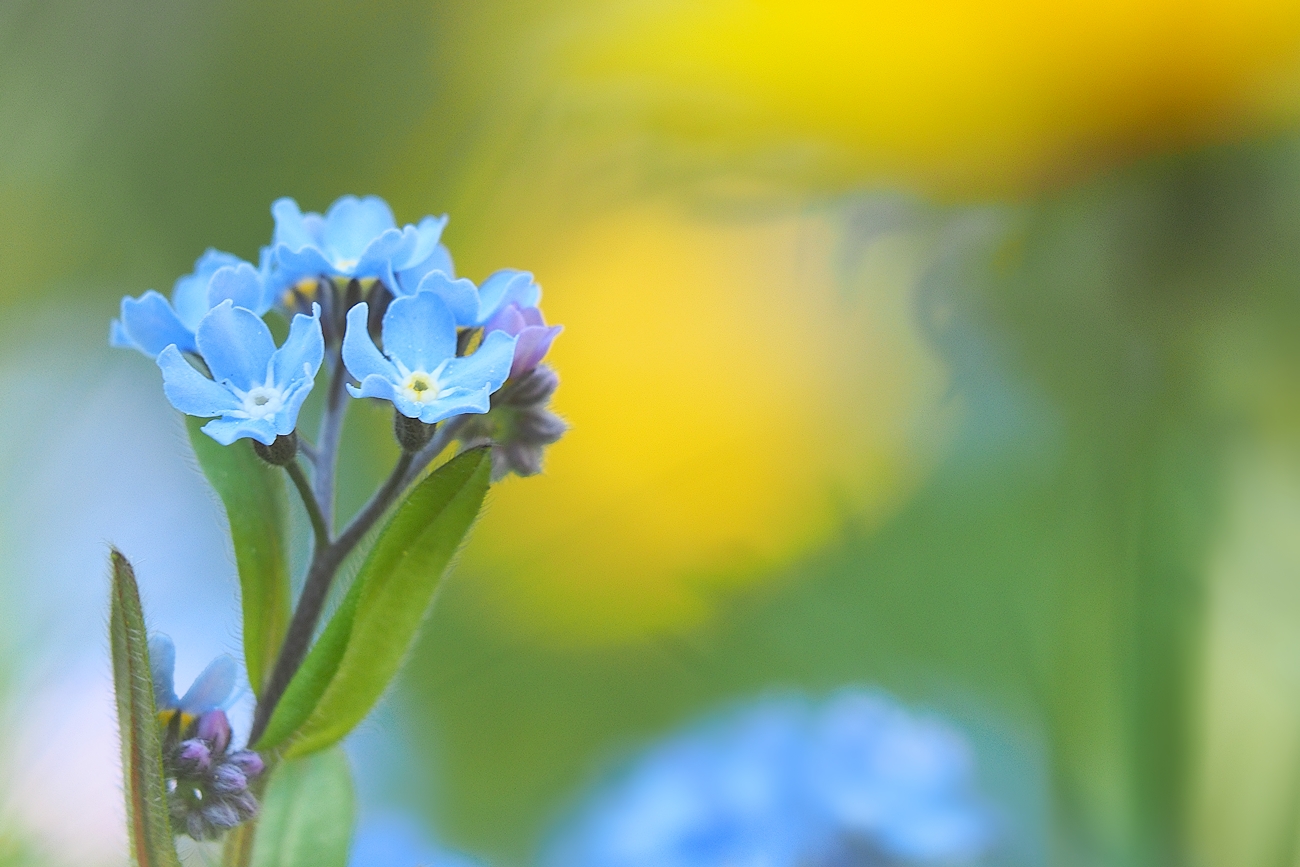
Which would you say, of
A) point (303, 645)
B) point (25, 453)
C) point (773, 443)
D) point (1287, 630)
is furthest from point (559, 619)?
point (303, 645)

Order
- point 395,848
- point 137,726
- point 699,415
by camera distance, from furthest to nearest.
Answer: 1. point 699,415
2. point 395,848
3. point 137,726

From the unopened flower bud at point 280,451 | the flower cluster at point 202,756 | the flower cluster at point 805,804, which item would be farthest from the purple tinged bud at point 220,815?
the flower cluster at point 805,804

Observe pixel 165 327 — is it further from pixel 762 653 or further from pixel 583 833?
pixel 762 653

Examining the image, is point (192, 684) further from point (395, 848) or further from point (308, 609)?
point (395, 848)

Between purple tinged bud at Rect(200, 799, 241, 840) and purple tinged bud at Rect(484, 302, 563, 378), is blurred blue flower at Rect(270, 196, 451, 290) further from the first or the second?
purple tinged bud at Rect(200, 799, 241, 840)

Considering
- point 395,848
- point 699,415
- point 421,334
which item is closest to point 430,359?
point 421,334
